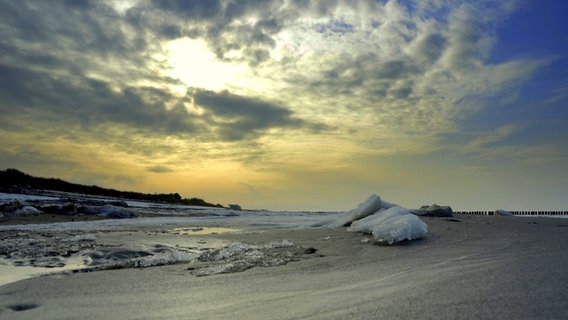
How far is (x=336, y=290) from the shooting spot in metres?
2.45

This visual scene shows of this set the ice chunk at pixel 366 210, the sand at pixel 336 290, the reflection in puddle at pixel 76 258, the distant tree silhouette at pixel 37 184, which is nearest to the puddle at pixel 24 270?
the reflection in puddle at pixel 76 258

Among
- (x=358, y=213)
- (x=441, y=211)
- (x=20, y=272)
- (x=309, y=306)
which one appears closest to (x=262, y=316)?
(x=309, y=306)

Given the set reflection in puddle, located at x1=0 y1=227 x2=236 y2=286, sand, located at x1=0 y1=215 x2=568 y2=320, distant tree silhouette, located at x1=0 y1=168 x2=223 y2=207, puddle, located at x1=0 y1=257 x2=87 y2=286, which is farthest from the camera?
distant tree silhouette, located at x1=0 y1=168 x2=223 y2=207

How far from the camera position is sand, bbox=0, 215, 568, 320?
6.25ft

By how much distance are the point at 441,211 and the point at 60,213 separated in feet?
42.0

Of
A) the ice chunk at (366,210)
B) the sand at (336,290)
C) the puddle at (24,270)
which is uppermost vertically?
the ice chunk at (366,210)

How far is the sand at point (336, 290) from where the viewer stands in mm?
1906

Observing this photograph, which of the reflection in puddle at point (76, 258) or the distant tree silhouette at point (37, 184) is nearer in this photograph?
the reflection in puddle at point (76, 258)

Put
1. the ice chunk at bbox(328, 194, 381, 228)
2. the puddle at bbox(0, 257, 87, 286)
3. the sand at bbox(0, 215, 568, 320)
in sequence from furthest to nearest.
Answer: the ice chunk at bbox(328, 194, 381, 228) → the puddle at bbox(0, 257, 87, 286) → the sand at bbox(0, 215, 568, 320)

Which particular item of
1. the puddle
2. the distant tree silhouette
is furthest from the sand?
the distant tree silhouette

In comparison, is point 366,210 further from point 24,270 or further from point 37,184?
point 37,184

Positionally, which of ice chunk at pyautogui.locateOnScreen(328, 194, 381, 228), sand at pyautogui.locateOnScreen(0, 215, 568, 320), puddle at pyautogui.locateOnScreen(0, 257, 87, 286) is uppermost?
ice chunk at pyautogui.locateOnScreen(328, 194, 381, 228)

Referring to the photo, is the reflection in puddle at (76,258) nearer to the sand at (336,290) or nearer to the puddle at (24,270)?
the puddle at (24,270)

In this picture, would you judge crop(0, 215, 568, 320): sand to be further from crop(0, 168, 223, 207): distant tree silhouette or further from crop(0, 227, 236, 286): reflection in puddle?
crop(0, 168, 223, 207): distant tree silhouette
